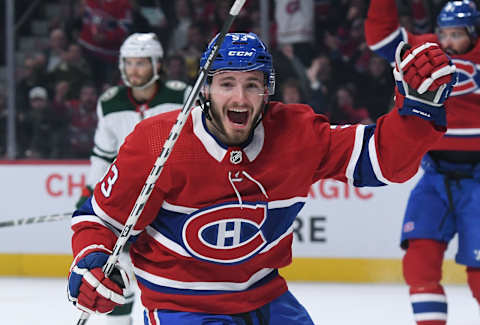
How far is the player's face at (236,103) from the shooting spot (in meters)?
2.18

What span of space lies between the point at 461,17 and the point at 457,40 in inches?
3.6

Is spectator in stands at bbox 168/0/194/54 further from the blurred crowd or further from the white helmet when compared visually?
the white helmet

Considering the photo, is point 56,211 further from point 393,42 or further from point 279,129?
point 279,129

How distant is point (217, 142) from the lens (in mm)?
2232

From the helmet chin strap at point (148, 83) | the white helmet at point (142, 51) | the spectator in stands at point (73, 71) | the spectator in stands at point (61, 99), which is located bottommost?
the spectator in stands at point (61, 99)

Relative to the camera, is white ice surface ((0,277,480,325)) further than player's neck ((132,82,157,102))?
Yes

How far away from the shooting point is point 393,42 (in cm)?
364

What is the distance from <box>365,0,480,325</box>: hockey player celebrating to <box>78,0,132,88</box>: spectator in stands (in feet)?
9.20

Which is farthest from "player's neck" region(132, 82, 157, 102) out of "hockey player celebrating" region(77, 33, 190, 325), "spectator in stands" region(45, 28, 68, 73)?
"spectator in stands" region(45, 28, 68, 73)

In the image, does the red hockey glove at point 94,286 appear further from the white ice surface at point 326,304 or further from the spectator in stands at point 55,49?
the spectator in stands at point 55,49

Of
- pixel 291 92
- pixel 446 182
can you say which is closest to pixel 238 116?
pixel 446 182

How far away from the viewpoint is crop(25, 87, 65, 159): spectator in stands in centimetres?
579

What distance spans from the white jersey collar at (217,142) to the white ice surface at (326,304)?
2338 mm

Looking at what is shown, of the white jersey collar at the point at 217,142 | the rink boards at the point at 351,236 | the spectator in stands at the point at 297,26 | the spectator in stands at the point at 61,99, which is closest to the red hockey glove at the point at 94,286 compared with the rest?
the white jersey collar at the point at 217,142
